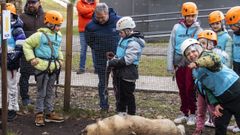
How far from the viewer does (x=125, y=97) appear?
668 centimetres

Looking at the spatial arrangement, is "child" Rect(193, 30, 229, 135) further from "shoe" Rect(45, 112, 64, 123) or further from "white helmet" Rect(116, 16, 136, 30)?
"shoe" Rect(45, 112, 64, 123)

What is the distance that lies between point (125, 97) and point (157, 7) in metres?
11.6

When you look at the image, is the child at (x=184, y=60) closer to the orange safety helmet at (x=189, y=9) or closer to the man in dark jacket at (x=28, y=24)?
the orange safety helmet at (x=189, y=9)

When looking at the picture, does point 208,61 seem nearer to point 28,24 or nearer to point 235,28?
point 235,28

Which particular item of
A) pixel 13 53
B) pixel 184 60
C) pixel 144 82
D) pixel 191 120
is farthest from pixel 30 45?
pixel 144 82

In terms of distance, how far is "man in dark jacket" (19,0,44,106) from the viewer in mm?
7327

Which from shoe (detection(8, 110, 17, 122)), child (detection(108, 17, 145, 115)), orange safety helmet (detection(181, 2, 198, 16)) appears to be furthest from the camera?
shoe (detection(8, 110, 17, 122))

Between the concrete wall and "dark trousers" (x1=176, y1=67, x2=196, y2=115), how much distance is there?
10829 mm

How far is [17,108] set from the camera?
689 cm

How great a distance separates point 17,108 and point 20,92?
2.47 ft

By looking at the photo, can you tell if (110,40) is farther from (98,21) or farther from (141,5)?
(141,5)

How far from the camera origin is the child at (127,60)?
642cm

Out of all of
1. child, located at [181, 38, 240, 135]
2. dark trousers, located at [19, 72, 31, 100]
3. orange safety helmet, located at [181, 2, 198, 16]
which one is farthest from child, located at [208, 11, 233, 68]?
dark trousers, located at [19, 72, 31, 100]

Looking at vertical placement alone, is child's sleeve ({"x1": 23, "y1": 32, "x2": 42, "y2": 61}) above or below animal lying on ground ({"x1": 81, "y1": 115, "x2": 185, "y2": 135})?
above
